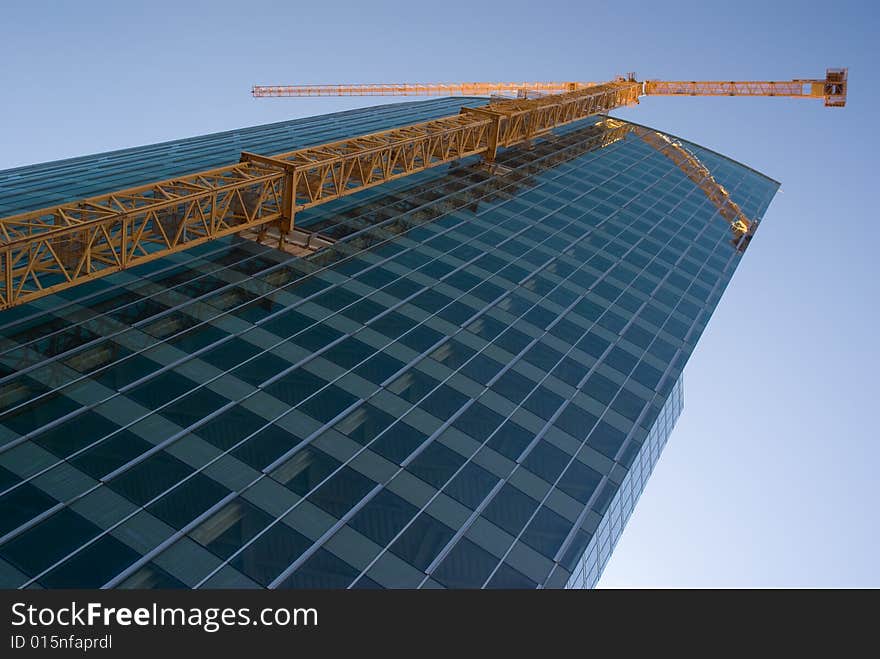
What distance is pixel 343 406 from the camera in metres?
27.2

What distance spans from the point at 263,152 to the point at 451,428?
112 ft

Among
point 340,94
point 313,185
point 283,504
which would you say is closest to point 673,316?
point 313,185

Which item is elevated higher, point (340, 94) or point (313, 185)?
point (313, 185)

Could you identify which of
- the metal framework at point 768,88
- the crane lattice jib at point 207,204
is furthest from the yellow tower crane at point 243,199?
the metal framework at point 768,88

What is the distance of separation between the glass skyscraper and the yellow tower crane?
113 centimetres

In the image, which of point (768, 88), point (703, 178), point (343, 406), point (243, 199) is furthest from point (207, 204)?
point (768, 88)

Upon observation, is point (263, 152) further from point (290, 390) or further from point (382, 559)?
point (382, 559)

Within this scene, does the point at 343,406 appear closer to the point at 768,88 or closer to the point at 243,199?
the point at 243,199

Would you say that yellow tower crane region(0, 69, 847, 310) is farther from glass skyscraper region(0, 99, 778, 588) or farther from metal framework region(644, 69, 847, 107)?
metal framework region(644, 69, 847, 107)

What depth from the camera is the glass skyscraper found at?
20.8 metres

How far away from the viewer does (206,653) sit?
16.0 meters

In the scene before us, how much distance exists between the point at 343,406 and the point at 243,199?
50.3 ft

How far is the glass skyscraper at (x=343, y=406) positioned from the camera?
68.3ft

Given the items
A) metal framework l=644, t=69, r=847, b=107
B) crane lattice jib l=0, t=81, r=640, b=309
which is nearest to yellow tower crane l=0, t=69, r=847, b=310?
crane lattice jib l=0, t=81, r=640, b=309
